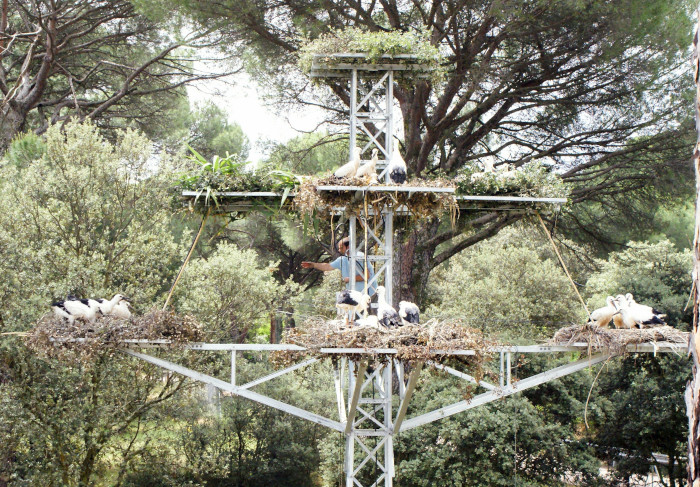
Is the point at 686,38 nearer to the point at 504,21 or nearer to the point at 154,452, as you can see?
the point at 504,21

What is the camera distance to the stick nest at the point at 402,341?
21.4 ft

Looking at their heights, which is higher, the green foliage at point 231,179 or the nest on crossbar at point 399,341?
the green foliage at point 231,179

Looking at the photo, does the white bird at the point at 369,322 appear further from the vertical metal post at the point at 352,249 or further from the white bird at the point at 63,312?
the white bird at the point at 63,312

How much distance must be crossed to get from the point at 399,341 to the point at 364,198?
169 cm

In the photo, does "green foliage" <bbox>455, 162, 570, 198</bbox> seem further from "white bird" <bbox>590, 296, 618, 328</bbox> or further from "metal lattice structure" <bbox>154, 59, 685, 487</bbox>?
"white bird" <bbox>590, 296, 618, 328</bbox>

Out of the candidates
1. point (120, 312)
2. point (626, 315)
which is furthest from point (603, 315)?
point (120, 312)

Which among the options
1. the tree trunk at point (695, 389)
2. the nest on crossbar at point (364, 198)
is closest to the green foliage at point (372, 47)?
the nest on crossbar at point (364, 198)

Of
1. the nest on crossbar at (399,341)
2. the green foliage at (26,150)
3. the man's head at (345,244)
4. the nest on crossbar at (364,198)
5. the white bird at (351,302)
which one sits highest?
the green foliage at (26,150)

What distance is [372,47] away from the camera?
8258 millimetres

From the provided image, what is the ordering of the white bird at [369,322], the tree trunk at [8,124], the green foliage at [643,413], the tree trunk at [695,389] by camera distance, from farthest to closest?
1. the tree trunk at [8,124]
2. the green foliage at [643,413]
3. the white bird at [369,322]
4. the tree trunk at [695,389]

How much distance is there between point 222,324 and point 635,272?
8.72 metres

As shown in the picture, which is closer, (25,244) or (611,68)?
(25,244)

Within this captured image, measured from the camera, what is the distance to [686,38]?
40.9ft

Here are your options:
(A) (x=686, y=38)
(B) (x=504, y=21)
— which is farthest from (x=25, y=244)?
(A) (x=686, y=38)
